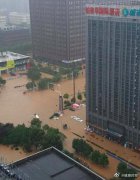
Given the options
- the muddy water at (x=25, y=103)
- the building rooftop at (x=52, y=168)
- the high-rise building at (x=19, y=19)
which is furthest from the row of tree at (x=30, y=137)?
the high-rise building at (x=19, y=19)

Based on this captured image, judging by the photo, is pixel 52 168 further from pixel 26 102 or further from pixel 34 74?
pixel 34 74

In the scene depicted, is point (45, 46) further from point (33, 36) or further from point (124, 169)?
point (124, 169)

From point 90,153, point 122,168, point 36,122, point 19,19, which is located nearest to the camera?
point 122,168

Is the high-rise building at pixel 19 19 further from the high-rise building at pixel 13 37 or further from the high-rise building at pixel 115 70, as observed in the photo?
the high-rise building at pixel 115 70

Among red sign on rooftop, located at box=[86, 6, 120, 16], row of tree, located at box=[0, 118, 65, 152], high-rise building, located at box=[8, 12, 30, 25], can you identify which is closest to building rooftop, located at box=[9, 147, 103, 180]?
row of tree, located at box=[0, 118, 65, 152]

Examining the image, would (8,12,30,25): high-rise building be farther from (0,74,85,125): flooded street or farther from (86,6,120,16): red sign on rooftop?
(86,6,120,16): red sign on rooftop

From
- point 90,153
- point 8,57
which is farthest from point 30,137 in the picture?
point 8,57

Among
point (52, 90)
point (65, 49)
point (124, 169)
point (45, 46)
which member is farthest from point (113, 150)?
point (45, 46)
